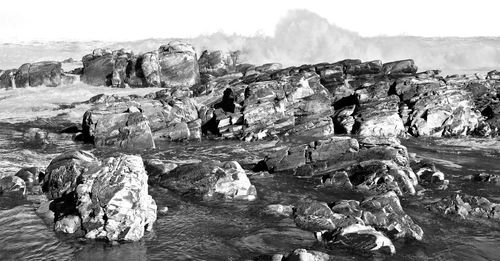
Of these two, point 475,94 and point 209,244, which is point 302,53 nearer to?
point 475,94

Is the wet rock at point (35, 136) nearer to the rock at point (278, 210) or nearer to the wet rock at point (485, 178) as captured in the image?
the rock at point (278, 210)

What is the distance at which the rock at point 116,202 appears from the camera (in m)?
23.1

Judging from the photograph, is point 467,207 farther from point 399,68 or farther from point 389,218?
point 399,68

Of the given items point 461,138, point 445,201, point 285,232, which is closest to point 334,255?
point 285,232

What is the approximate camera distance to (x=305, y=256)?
65.0 ft

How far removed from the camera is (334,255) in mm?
21438

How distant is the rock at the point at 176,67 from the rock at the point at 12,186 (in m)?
51.8

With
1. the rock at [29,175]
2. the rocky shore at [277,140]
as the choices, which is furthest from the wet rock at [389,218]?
the rock at [29,175]

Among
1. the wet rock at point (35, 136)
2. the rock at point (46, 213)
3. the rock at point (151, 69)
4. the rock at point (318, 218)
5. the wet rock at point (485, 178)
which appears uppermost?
the rock at point (151, 69)

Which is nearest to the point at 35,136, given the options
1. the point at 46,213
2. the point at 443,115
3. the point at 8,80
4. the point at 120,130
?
the point at 120,130

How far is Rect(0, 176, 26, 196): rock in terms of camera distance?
30859 mm

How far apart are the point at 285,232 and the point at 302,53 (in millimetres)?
113684

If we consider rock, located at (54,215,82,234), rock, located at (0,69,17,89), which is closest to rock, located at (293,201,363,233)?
rock, located at (54,215,82,234)

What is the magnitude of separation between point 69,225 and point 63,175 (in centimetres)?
738
